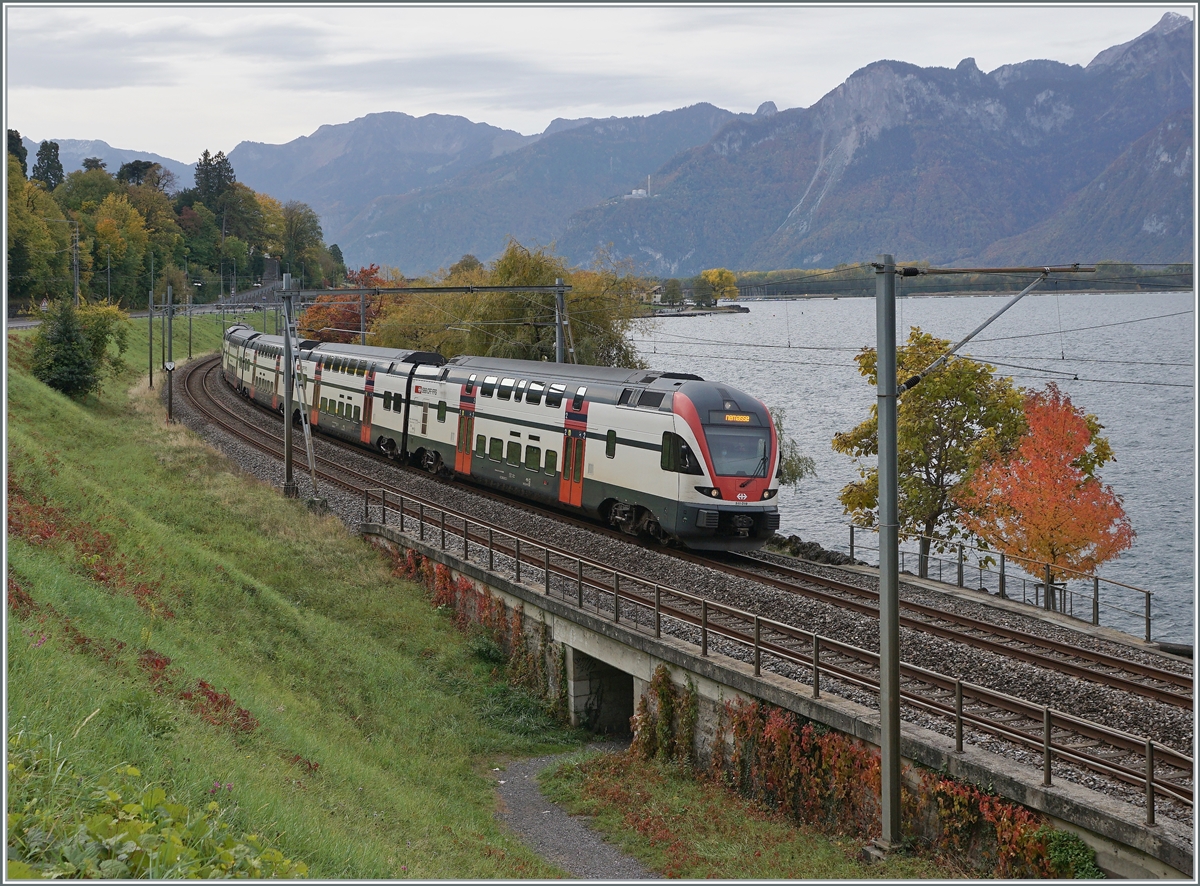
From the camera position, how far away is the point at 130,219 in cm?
10556

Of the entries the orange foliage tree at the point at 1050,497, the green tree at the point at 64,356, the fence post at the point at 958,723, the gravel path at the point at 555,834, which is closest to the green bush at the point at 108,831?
the gravel path at the point at 555,834

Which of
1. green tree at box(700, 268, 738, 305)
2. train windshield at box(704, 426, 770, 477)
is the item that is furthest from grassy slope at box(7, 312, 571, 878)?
green tree at box(700, 268, 738, 305)

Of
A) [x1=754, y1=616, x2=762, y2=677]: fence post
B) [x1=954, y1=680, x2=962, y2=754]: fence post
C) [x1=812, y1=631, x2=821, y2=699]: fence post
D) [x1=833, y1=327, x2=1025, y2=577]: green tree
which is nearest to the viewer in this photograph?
[x1=954, y1=680, x2=962, y2=754]: fence post

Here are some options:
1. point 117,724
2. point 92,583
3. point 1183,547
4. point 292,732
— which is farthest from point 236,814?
point 1183,547

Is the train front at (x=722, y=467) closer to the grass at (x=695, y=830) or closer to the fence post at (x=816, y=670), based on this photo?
the grass at (x=695, y=830)

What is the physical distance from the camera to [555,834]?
15.1 meters

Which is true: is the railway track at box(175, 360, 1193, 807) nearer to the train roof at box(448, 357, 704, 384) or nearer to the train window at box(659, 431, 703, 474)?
the train window at box(659, 431, 703, 474)

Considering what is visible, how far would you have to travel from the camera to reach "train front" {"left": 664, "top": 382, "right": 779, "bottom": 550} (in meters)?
22.7

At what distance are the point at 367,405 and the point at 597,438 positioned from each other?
16.1 m

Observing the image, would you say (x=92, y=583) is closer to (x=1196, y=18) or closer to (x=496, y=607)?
(x=496, y=607)

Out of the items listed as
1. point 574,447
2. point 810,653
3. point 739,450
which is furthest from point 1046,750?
point 574,447

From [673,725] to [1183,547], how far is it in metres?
42.0

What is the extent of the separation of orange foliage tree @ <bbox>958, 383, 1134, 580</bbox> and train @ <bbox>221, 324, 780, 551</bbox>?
28.1 feet

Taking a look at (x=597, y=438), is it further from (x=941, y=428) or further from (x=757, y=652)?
(x=941, y=428)
